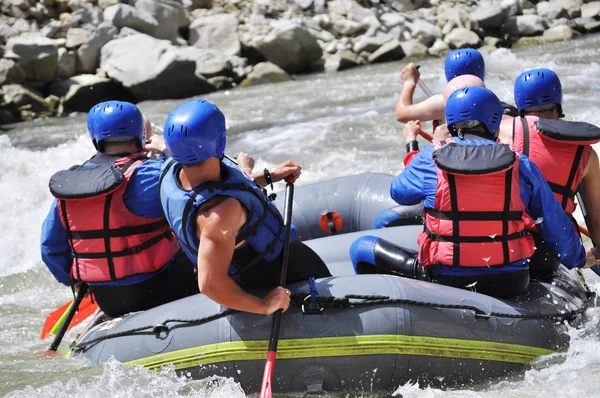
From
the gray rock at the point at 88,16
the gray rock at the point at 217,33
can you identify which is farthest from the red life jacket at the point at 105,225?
the gray rock at the point at 88,16

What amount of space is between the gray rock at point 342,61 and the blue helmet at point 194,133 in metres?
11.5

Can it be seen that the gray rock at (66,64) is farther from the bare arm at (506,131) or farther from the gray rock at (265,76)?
the bare arm at (506,131)

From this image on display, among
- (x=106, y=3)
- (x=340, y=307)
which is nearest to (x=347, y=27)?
(x=106, y=3)

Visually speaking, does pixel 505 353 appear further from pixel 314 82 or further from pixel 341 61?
pixel 341 61

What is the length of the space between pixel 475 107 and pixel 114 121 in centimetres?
172

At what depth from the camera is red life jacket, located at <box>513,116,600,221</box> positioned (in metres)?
3.88

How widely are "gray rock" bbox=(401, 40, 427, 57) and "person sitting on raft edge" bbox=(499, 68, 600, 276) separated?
11052 millimetres

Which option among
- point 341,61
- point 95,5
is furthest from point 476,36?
point 95,5

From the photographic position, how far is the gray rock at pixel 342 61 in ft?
47.6

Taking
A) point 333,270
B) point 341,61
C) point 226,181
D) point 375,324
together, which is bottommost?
Answer: point 341,61

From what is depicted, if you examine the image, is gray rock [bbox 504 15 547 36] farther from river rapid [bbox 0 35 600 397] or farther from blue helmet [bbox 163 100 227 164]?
blue helmet [bbox 163 100 227 164]

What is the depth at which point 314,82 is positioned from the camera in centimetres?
1348

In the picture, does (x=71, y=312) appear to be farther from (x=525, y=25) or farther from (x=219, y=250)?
(x=525, y=25)

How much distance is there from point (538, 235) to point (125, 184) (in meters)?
2.02
